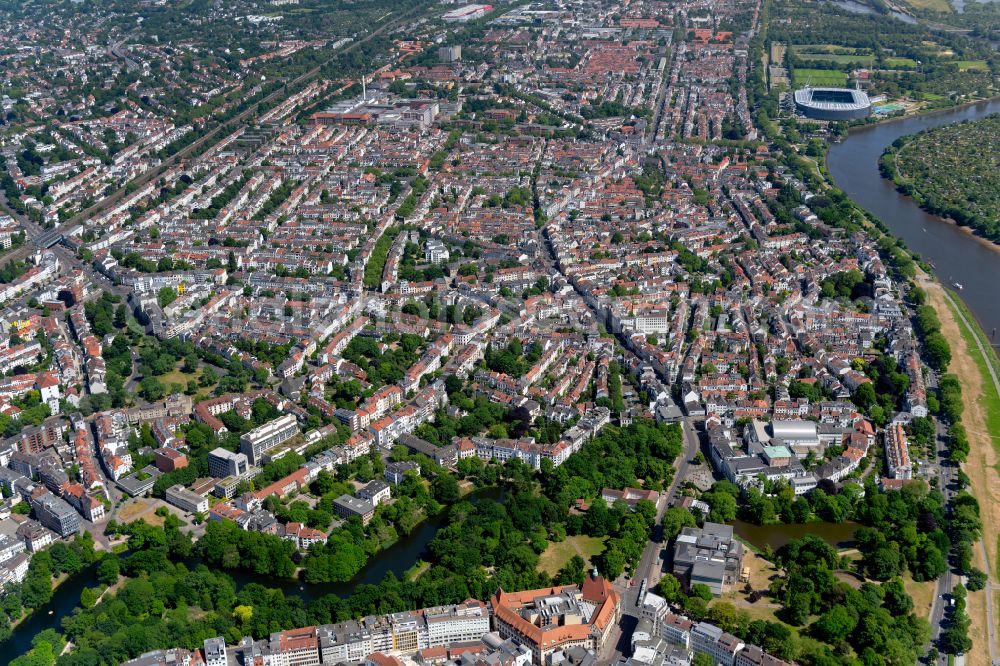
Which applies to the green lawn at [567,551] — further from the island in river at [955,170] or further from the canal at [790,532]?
the island in river at [955,170]

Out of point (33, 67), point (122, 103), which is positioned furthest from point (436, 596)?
point (33, 67)

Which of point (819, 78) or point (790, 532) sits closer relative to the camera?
point (790, 532)

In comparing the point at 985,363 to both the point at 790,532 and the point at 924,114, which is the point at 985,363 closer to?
the point at 790,532

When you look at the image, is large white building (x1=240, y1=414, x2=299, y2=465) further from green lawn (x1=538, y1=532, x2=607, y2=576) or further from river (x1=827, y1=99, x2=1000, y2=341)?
river (x1=827, y1=99, x2=1000, y2=341)

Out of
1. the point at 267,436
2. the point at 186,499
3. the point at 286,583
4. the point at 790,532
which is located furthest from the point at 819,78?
the point at 286,583

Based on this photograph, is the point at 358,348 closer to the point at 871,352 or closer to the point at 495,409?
the point at 495,409

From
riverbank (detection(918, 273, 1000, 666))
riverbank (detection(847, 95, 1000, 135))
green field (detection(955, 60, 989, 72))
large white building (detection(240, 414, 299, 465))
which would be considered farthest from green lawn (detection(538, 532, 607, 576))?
green field (detection(955, 60, 989, 72))

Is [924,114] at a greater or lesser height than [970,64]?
lesser
